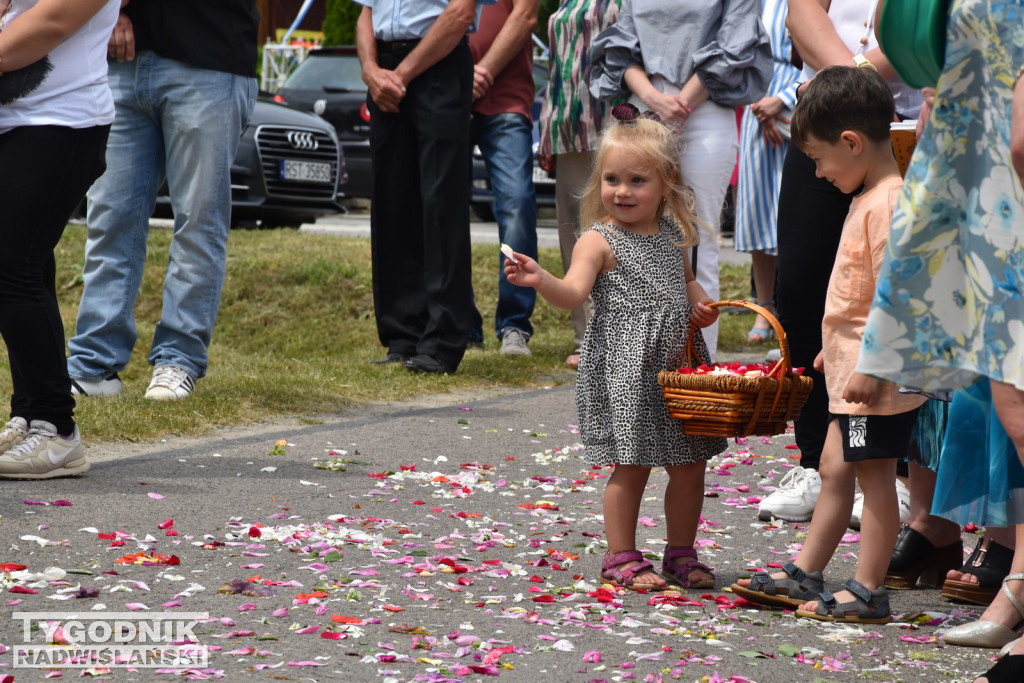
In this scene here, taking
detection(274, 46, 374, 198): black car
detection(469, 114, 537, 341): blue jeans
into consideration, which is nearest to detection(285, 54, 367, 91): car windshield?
detection(274, 46, 374, 198): black car

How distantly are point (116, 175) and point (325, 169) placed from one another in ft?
23.4

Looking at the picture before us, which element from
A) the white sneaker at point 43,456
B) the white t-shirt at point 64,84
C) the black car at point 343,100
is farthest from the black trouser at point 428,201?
the black car at point 343,100

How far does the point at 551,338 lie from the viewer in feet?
27.2

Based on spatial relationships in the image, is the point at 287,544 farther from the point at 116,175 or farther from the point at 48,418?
the point at 116,175

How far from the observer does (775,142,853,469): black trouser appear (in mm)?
4074

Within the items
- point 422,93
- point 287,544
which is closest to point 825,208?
point 287,544

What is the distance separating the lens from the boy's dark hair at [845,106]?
11.3 feet

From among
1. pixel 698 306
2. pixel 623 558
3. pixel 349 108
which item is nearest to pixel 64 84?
pixel 698 306

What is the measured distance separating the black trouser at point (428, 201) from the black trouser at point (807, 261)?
8.96 feet

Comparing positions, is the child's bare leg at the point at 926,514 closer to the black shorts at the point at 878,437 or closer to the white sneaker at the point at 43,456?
the black shorts at the point at 878,437

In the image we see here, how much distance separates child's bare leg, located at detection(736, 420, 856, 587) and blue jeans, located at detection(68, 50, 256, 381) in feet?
10.3

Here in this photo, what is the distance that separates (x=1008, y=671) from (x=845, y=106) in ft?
4.61

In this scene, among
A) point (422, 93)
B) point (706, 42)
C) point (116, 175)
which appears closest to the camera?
point (116, 175)

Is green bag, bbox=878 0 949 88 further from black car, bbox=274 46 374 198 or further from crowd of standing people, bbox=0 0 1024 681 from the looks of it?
black car, bbox=274 46 374 198
